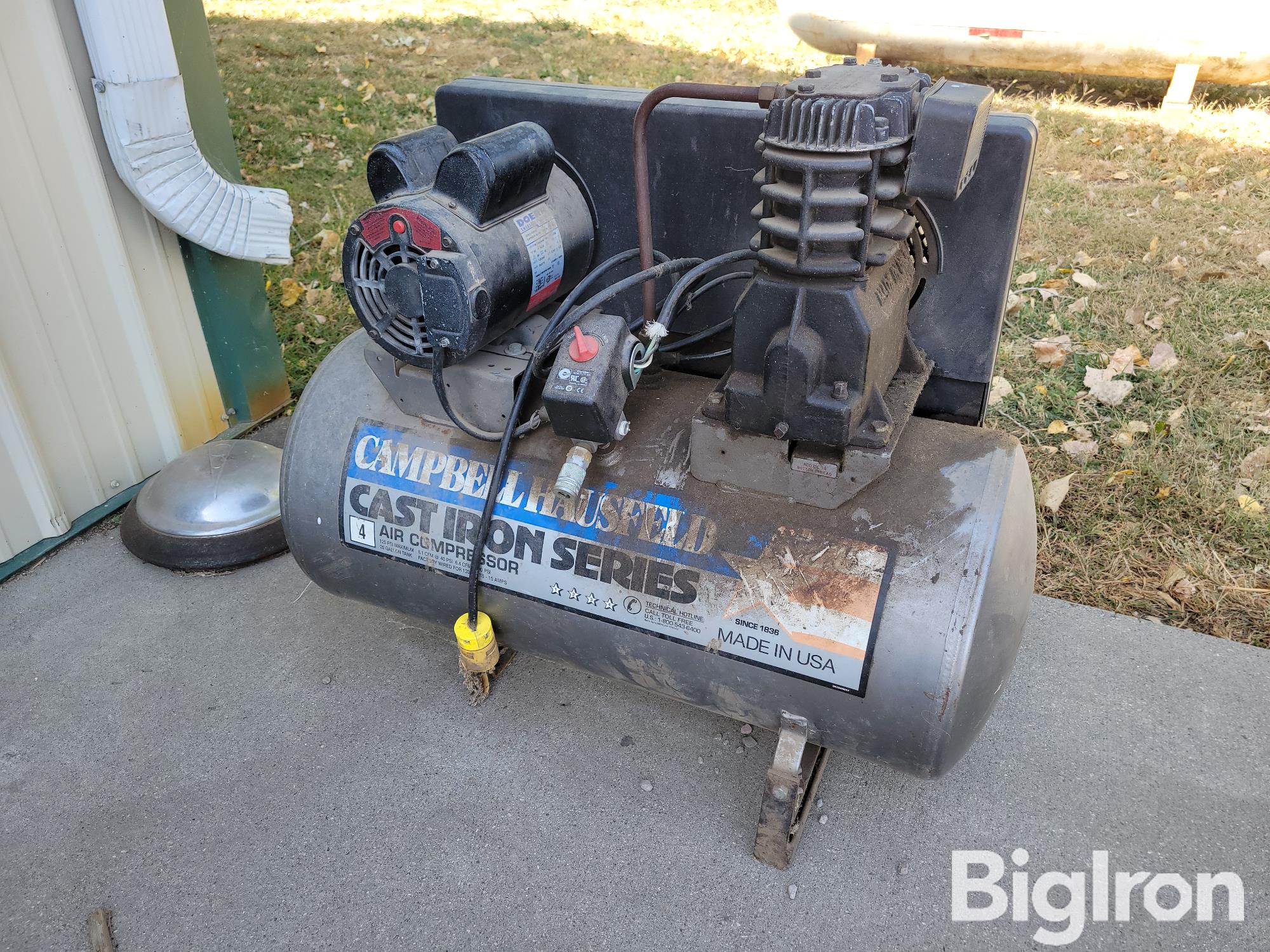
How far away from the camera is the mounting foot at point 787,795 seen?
1.49 m

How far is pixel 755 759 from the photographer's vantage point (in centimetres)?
178

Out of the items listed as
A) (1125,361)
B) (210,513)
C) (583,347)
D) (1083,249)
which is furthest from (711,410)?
(1083,249)

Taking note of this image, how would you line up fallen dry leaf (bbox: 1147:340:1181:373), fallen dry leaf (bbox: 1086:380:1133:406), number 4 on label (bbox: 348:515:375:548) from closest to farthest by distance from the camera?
number 4 on label (bbox: 348:515:375:548)
fallen dry leaf (bbox: 1086:380:1133:406)
fallen dry leaf (bbox: 1147:340:1181:373)

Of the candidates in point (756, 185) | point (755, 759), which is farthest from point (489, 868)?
point (756, 185)

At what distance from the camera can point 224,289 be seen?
2510 millimetres

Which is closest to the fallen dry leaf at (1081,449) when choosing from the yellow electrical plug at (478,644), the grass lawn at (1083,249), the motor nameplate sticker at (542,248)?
the grass lawn at (1083,249)

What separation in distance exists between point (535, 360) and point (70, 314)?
1.39m

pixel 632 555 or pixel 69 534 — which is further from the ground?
pixel 632 555

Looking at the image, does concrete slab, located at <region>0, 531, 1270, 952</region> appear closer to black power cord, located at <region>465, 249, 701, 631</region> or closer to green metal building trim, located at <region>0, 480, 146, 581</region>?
green metal building trim, located at <region>0, 480, 146, 581</region>

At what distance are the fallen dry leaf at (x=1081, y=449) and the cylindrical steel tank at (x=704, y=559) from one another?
121cm

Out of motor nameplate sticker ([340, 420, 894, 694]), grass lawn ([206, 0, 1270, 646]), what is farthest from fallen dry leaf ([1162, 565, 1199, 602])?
motor nameplate sticker ([340, 420, 894, 694])

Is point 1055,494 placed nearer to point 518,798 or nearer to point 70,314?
point 518,798

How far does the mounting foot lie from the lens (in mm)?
1487

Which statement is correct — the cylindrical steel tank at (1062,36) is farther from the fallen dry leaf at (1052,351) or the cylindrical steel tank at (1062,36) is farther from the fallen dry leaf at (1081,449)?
the fallen dry leaf at (1081,449)
